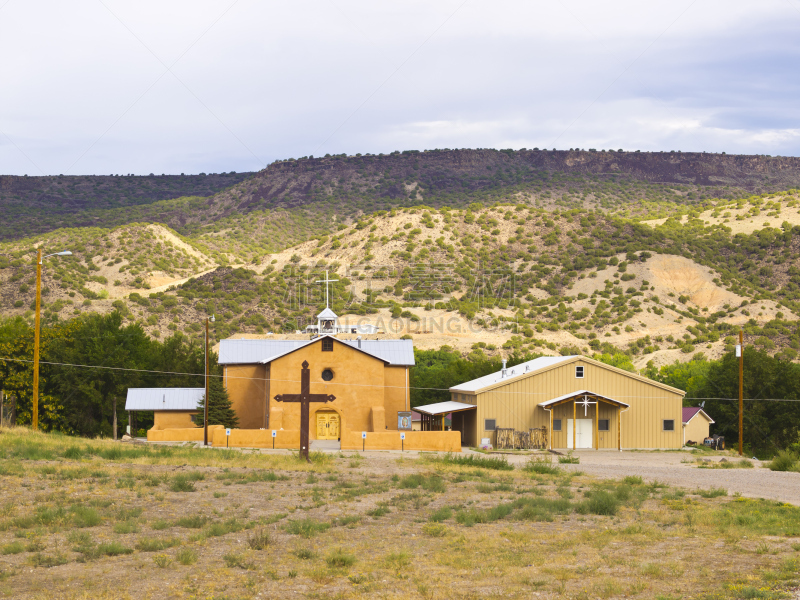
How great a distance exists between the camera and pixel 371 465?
2577 centimetres

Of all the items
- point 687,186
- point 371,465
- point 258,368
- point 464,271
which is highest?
point 687,186

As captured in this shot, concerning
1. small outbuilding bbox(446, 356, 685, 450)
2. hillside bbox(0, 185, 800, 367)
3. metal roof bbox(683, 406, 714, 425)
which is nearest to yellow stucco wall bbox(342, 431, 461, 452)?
small outbuilding bbox(446, 356, 685, 450)

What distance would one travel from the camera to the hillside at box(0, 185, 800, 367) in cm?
7475

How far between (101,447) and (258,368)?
1697cm

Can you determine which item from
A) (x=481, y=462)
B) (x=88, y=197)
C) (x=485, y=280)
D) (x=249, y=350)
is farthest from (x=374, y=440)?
(x=88, y=197)

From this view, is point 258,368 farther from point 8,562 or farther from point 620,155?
point 620,155

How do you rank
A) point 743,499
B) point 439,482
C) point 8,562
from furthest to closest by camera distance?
point 439,482 → point 743,499 → point 8,562

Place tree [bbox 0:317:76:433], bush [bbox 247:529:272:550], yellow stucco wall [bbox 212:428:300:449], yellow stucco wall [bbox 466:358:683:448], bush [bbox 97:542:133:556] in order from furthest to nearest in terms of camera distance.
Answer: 1. tree [bbox 0:317:76:433]
2. yellow stucco wall [bbox 466:358:683:448]
3. yellow stucco wall [bbox 212:428:300:449]
4. bush [bbox 247:529:272:550]
5. bush [bbox 97:542:133:556]

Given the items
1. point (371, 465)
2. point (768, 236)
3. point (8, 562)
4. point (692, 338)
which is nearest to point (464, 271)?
point (692, 338)

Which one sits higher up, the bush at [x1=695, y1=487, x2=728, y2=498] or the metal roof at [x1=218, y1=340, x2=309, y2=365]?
the metal roof at [x1=218, y1=340, x2=309, y2=365]

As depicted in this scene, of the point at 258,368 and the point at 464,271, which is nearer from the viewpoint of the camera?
the point at 258,368

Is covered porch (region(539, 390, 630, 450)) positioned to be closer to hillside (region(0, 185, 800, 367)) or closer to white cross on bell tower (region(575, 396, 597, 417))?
white cross on bell tower (region(575, 396, 597, 417))

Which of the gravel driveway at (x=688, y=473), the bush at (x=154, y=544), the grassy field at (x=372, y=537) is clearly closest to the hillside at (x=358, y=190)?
the gravel driveway at (x=688, y=473)

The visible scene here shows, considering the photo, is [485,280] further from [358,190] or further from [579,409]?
[358,190]
